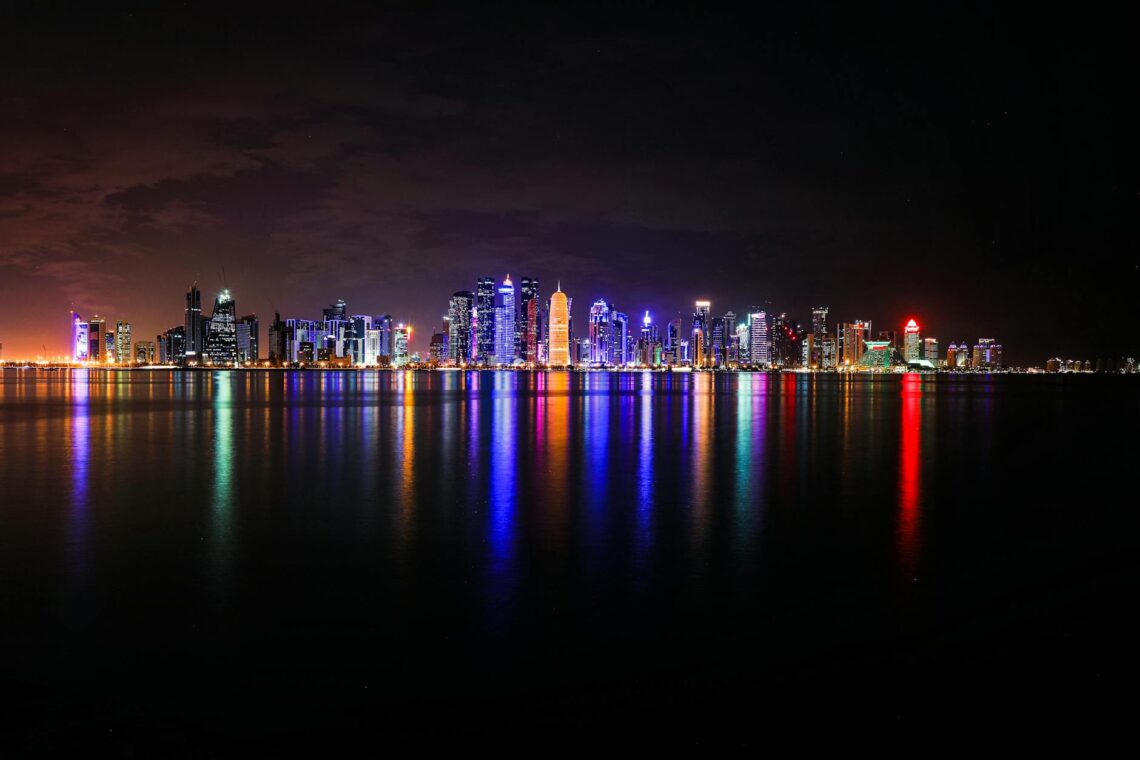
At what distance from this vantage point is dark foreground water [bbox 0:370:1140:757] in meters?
6.93

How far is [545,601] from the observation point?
9961mm

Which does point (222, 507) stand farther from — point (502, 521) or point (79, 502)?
point (502, 521)

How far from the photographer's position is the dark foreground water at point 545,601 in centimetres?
693

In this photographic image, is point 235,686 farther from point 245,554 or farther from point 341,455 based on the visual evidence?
point 341,455

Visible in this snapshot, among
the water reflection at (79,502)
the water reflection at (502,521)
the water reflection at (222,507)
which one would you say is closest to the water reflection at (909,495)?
the water reflection at (502,521)

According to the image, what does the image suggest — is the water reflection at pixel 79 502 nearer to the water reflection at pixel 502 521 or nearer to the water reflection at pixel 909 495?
the water reflection at pixel 502 521

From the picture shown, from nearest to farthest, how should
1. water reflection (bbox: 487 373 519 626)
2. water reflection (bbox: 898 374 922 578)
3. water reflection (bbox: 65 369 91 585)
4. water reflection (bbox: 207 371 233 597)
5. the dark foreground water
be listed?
the dark foreground water, water reflection (bbox: 487 373 519 626), water reflection (bbox: 207 371 233 597), water reflection (bbox: 65 369 91 585), water reflection (bbox: 898 374 922 578)

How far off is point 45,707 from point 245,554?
5.46 m

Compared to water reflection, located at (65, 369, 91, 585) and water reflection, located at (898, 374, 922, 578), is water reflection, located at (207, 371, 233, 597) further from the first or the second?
water reflection, located at (898, 374, 922, 578)

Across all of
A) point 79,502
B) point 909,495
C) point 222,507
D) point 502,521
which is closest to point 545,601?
point 502,521

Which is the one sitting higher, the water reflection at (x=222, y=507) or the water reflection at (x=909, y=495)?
the water reflection at (x=222, y=507)

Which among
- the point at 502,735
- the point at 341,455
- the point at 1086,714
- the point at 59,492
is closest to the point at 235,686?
the point at 502,735

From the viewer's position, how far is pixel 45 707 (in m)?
6.88

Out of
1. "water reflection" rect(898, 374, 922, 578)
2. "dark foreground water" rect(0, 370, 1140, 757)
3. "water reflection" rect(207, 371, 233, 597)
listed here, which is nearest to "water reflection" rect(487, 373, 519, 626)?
"dark foreground water" rect(0, 370, 1140, 757)
